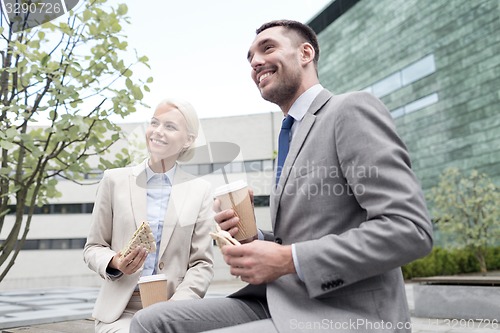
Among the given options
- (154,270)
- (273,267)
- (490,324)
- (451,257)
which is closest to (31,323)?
(154,270)

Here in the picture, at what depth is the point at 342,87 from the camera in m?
35.2

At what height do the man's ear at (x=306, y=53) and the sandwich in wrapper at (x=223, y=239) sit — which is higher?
the man's ear at (x=306, y=53)

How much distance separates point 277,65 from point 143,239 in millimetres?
1149

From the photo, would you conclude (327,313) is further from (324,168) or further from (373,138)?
(373,138)

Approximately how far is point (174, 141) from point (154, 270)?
854 mm

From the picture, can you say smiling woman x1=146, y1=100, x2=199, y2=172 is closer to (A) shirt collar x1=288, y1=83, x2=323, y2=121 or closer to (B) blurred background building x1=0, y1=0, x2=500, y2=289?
A: (A) shirt collar x1=288, y1=83, x2=323, y2=121

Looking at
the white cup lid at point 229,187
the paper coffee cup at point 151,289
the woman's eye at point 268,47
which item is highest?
the woman's eye at point 268,47

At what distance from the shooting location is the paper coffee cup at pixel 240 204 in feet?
6.24

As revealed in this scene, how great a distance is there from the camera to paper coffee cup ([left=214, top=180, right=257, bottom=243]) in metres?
1.90

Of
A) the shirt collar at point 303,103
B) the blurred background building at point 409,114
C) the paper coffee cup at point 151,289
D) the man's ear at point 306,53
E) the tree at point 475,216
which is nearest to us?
the shirt collar at point 303,103

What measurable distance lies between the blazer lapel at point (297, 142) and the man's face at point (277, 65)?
6.3 inches

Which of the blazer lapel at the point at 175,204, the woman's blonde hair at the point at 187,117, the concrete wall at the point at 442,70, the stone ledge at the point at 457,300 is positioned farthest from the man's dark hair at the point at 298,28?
the concrete wall at the point at 442,70

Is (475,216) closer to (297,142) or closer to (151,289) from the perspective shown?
(151,289)

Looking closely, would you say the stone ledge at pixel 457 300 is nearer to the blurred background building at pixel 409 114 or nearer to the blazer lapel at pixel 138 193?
the blazer lapel at pixel 138 193
